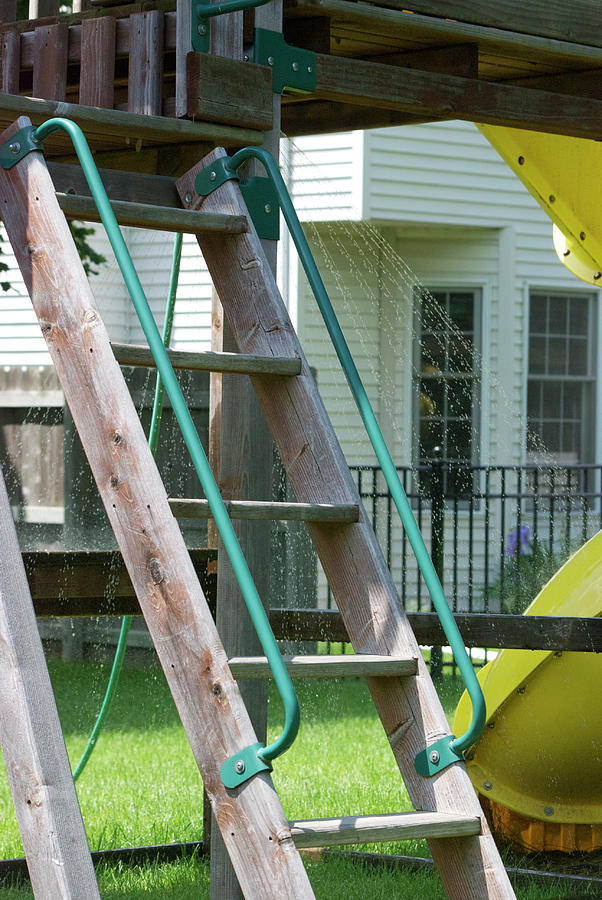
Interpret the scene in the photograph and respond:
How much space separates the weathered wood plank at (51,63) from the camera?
472 centimetres

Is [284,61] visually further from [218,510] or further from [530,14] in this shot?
[218,510]

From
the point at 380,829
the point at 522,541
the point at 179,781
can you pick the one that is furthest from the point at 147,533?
the point at 522,541

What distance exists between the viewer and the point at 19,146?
A: 3.97 m

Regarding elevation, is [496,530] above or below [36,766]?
below

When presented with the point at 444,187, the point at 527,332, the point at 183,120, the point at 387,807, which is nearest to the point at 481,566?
the point at 527,332

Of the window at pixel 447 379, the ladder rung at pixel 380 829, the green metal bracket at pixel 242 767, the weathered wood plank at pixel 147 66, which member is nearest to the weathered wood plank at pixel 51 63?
the weathered wood plank at pixel 147 66

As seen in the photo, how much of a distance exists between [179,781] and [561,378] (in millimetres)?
8270

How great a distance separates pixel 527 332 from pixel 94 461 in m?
11.3

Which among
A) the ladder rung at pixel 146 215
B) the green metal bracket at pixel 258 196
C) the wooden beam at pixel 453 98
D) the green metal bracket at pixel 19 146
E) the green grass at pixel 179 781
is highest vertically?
the wooden beam at pixel 453 98

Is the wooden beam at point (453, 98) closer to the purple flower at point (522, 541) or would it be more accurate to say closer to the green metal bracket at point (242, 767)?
the green metal bracket at point (242, 767)

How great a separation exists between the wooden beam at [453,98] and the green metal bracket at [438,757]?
2.18 meters

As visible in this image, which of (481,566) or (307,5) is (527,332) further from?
(307,5)

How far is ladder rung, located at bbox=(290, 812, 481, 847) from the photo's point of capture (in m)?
3.27

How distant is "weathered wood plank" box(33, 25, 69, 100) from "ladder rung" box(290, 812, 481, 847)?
2.59 metres
